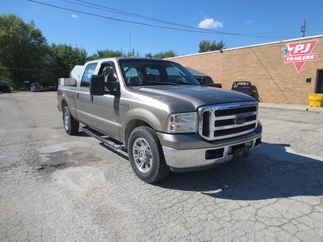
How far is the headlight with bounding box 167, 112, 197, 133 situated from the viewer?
2959 millimetres

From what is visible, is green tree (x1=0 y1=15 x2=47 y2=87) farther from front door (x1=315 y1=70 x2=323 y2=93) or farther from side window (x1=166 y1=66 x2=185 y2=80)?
side window (x1=166 y1=66 x2=185 y2=80)

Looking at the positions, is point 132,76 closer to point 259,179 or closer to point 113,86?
point 113,86

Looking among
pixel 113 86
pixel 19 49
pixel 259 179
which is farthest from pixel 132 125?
pixel 19 49

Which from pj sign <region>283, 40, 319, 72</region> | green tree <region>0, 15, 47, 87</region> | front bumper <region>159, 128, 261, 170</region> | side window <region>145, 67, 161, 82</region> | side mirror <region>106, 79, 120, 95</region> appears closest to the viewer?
front bumper <region>159, 128, 261, 170</region>

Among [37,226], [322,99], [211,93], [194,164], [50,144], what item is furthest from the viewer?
[322,99]

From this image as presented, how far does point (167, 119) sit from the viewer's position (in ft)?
9.81

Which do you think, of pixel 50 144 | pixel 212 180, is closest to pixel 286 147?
pixel 212 180

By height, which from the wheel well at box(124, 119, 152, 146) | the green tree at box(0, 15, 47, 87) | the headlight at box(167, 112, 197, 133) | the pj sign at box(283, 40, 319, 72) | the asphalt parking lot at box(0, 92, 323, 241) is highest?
the green tree at box(0, 15, 47, 87)

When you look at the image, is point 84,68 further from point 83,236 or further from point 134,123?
point 83,236

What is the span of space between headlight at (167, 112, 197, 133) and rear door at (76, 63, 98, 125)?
2.60m

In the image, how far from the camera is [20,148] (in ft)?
18.0

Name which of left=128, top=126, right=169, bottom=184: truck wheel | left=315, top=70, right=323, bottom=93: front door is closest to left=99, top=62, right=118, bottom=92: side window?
left=128, top=126, right=169, bottom=184: truck wheel

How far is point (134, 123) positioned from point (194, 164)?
124 cm

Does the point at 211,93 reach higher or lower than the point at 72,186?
higher
